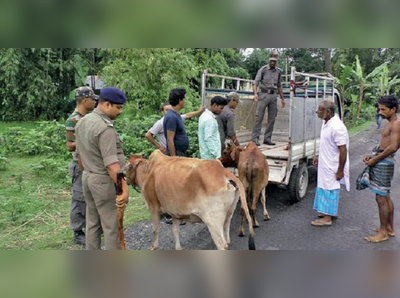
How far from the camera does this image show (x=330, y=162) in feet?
16.2

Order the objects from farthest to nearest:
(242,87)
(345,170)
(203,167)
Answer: (242,87)
(345,170)
(203,167)

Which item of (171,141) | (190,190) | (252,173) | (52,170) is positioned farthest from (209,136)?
(52,170)

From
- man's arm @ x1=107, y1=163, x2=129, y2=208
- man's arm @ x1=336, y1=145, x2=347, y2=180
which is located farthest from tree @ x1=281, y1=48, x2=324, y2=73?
man's arm @ x1=107, y1=163, x2=129, y2=208

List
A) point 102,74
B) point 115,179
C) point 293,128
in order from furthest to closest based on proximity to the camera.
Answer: point 102,74, point 293,128, point 115,179

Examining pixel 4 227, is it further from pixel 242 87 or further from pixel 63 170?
pixel 242 87

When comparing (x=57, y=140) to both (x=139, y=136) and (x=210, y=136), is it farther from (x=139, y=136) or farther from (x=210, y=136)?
(x=210, y=136)

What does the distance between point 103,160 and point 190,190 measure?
1041mm

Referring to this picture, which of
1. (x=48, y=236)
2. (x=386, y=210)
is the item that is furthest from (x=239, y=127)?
(x=48, y=236)

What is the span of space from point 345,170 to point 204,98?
264 cm

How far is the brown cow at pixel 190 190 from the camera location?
11.6 feet

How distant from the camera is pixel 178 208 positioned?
149 inches

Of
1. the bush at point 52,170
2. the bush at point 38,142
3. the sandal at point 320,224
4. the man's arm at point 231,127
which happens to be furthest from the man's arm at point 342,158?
the bush at point 38,142

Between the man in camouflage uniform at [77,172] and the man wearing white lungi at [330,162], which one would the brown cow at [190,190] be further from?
the man wearing white lungi at [330,162]

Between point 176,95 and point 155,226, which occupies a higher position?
point 176,95
